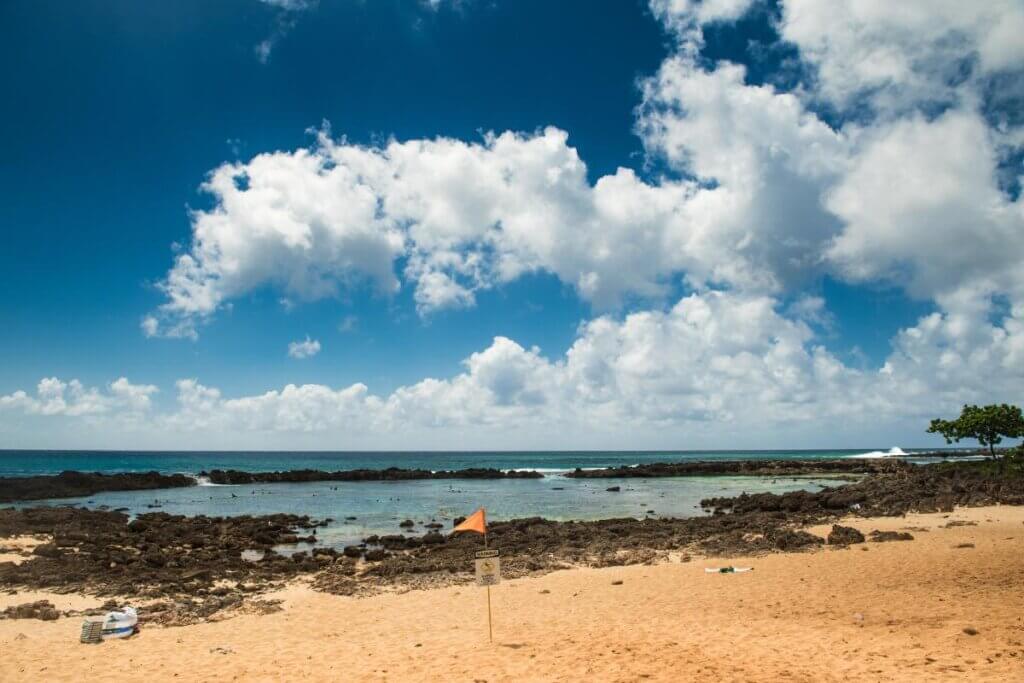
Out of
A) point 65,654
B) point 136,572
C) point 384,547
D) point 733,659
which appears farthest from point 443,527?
point 733,659

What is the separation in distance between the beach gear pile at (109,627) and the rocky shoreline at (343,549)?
1175 mm

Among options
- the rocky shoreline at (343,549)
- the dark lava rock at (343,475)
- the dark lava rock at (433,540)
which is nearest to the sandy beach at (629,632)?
the rocky shoreline at (343,549)

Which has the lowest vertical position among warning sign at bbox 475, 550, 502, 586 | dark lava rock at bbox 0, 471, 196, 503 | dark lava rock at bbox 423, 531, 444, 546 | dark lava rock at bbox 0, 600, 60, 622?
dark lava rock at bbox 0, 471, 196, 503

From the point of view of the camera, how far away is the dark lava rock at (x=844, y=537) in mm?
22000

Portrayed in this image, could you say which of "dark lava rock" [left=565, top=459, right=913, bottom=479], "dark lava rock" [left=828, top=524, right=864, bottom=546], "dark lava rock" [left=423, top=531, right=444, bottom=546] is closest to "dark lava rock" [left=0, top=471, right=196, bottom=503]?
"dark lava rock" [left=423, top=531, right=444, bottom=546]

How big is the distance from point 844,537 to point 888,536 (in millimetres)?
1862

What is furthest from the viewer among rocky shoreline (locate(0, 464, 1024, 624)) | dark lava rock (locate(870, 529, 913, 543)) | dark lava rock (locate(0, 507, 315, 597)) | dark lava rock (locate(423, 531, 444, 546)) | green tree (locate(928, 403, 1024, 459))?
green tree (locate(928, 403, 1024, 459))

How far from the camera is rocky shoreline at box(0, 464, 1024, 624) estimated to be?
744 inches

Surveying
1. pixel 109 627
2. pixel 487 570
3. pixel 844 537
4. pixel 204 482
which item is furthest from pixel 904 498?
pixel 204 482

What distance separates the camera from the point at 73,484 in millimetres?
57844

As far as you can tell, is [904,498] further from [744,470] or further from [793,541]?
[744,470]

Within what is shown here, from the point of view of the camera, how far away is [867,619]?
12633 mm

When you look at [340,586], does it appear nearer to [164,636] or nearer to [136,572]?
[164,636]

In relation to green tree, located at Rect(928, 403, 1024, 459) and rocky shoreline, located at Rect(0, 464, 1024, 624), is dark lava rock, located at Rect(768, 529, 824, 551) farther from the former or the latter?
green tree, located at Rect(928, 403, 1024, 459)
